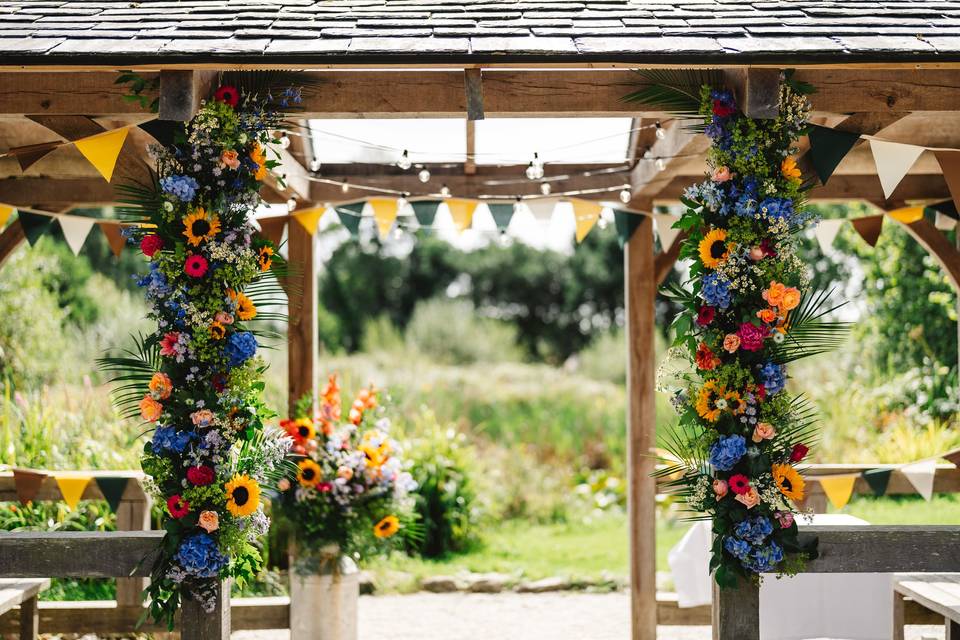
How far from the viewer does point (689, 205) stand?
10.3ft

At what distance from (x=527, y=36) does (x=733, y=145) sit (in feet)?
2.55

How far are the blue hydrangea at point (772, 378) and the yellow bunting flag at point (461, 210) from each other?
2315 millimetres

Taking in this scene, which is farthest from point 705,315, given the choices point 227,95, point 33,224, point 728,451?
point 33,224

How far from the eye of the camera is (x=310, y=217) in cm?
504

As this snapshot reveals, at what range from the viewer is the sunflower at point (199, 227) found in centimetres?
307

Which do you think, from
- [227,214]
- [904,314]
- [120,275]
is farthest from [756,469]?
[120,275]

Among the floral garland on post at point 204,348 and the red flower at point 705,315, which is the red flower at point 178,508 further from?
the red flower at point 705,315

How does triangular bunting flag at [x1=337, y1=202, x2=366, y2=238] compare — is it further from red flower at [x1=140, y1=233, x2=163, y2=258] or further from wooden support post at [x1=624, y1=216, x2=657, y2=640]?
red flower at [x1=140, y1=233, x2=163, y2=258]

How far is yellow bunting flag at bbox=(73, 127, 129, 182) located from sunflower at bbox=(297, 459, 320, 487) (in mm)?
1788

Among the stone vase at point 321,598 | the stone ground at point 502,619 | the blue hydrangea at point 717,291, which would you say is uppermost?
the blue hydrangea at point 717,291

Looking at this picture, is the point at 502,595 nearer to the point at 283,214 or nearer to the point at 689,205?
the point at 283,214

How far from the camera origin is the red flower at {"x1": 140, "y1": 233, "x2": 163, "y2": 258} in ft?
10.1

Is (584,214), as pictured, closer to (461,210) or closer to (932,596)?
(461,210)

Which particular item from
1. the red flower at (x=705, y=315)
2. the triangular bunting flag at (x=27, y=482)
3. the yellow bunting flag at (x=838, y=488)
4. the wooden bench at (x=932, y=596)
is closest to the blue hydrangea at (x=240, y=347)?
the red flower at (x=705, y=315)
